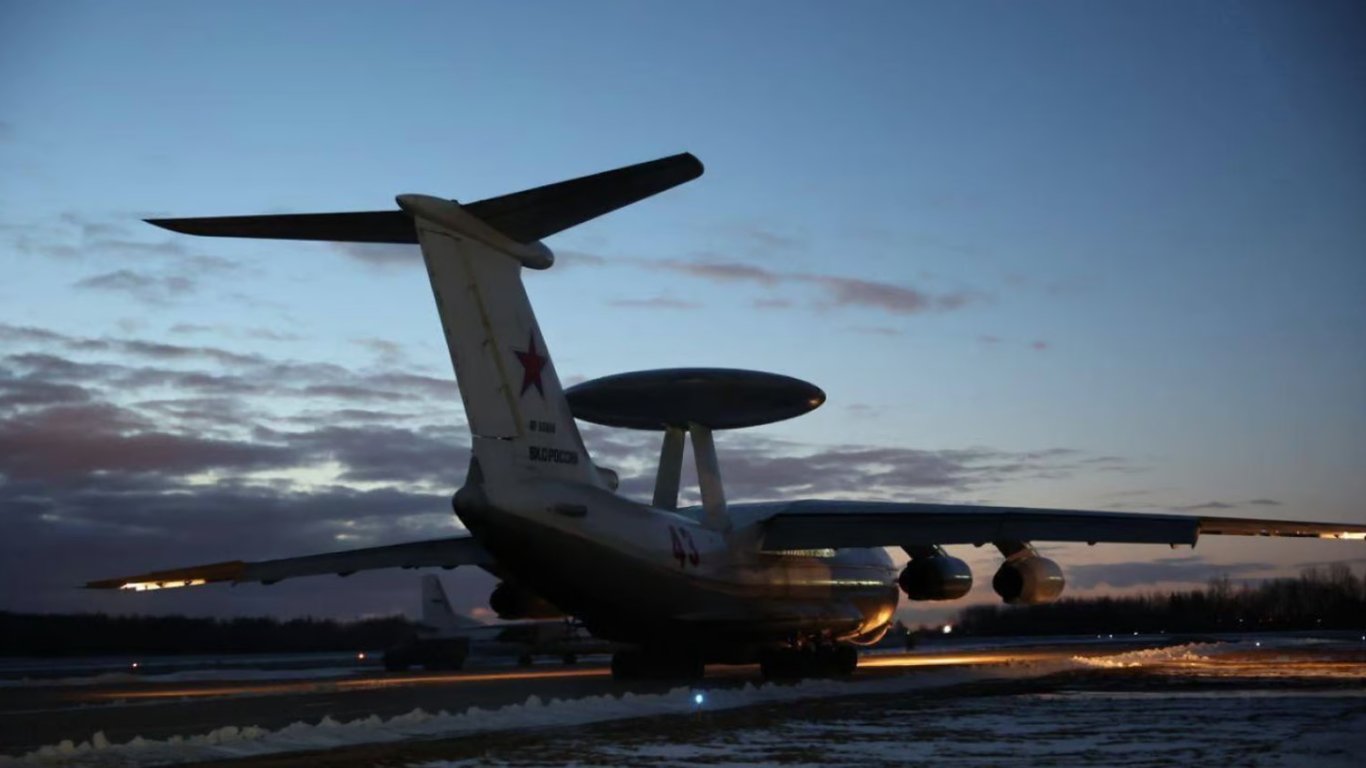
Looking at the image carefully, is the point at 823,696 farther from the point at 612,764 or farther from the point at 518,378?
the point at 612,764

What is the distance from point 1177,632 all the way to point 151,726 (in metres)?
68.3

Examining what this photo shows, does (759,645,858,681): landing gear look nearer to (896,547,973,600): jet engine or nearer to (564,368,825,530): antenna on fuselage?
(896,547,973,600): jet engine

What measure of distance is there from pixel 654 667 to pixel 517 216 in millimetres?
8825

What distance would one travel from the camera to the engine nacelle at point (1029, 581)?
2019 centimetres

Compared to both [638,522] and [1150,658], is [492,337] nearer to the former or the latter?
[638,522]

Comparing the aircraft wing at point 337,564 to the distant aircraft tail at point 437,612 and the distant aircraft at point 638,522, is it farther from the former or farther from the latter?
the distant aircraft tail at point 437,612

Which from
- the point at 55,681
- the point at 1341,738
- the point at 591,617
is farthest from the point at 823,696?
the point at 55,681

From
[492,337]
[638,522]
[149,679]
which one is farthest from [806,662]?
[149,679]

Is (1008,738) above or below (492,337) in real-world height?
below

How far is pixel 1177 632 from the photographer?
2862 inches

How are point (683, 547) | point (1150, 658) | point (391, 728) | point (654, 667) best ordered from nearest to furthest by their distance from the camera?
point (391, 728), point (683, 547), point (654, 667), point (1150, 658)

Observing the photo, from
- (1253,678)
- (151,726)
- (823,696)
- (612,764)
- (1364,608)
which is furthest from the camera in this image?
(1364,608)

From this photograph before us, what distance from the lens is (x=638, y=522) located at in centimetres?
1596

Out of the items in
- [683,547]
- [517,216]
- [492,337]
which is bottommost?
[683,547]
